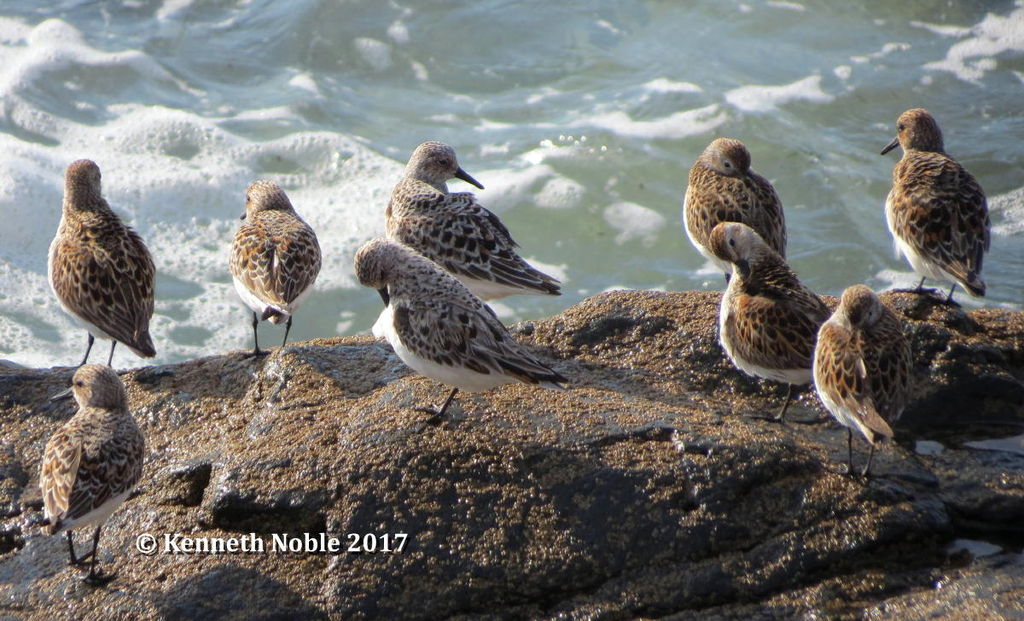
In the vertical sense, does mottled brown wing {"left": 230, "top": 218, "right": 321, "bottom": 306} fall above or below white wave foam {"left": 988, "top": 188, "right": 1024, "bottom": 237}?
above

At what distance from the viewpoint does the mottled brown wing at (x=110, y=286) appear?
7559 millimetres

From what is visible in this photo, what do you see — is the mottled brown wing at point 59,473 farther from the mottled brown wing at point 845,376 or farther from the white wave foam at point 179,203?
the white wave foam at point 179,203

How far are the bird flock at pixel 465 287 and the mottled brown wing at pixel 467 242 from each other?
11 millimetres

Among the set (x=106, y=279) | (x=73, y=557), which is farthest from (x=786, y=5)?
(x=73, y=557)

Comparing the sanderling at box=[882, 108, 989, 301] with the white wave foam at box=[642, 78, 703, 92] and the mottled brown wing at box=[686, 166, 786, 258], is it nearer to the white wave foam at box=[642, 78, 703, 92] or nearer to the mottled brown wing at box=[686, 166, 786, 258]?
the mottled brown wing at box=[686, 166, 786, 258]

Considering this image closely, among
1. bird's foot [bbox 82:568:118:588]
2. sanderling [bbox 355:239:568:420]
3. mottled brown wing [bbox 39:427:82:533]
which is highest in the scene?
sanderling [bbox 355:239:568:420]

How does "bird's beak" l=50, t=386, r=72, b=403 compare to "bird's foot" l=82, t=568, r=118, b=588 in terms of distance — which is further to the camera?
"bird's beak" l=50, t=386, r=72, b=403

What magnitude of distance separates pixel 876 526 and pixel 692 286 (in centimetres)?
Answer: 810

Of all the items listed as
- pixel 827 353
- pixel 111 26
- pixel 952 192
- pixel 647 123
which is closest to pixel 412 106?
pixel 647 123

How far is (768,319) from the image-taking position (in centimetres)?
648

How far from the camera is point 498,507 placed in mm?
5426

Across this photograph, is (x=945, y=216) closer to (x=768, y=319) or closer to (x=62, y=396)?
(x=768, y=319)

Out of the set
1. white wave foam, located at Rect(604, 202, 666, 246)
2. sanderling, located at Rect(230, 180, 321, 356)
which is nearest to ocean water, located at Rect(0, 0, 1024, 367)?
white wave foam, located at Rect(604, 202, 666, 246)

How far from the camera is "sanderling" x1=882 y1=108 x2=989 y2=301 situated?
7.94m
